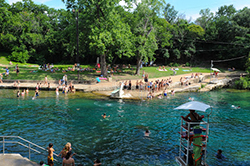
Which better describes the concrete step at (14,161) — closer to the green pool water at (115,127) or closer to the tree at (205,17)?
the green pool water at (115,127)

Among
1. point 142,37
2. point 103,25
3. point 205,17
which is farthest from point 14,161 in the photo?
point 205,17

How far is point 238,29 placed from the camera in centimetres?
5444

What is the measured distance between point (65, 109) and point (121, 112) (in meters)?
5.75

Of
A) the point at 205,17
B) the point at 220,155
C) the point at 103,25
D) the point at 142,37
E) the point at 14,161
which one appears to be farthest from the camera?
the point at 205,17

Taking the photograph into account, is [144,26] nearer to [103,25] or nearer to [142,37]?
[142,37]

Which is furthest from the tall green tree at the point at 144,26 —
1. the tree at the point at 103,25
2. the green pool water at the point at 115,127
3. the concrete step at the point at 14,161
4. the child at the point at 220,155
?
the concrete step at the point at 14,161

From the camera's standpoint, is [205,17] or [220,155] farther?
[205,17]

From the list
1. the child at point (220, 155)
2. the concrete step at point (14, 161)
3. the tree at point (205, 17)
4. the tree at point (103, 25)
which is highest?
the tree at point (205, 17)

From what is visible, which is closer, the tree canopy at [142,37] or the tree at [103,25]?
the tree at [103,25]

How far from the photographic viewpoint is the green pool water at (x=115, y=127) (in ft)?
42.8

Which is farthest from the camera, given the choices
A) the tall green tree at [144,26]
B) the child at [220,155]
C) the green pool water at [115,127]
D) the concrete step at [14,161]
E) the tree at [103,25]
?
the tall green tree at [144,26]

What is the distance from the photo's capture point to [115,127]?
58.3 ft

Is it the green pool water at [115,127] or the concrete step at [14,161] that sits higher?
the concrete step at [14,161]

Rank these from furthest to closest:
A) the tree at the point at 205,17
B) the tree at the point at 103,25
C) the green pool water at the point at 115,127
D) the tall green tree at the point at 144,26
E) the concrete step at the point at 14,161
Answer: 1. the tree at the point at 205,17
2. the tall green tree at the point at 144,26
3. the tree at the point at 103,25
4. the green pool water at the point at 115,127
5. the concrete step at the point at 14,161
